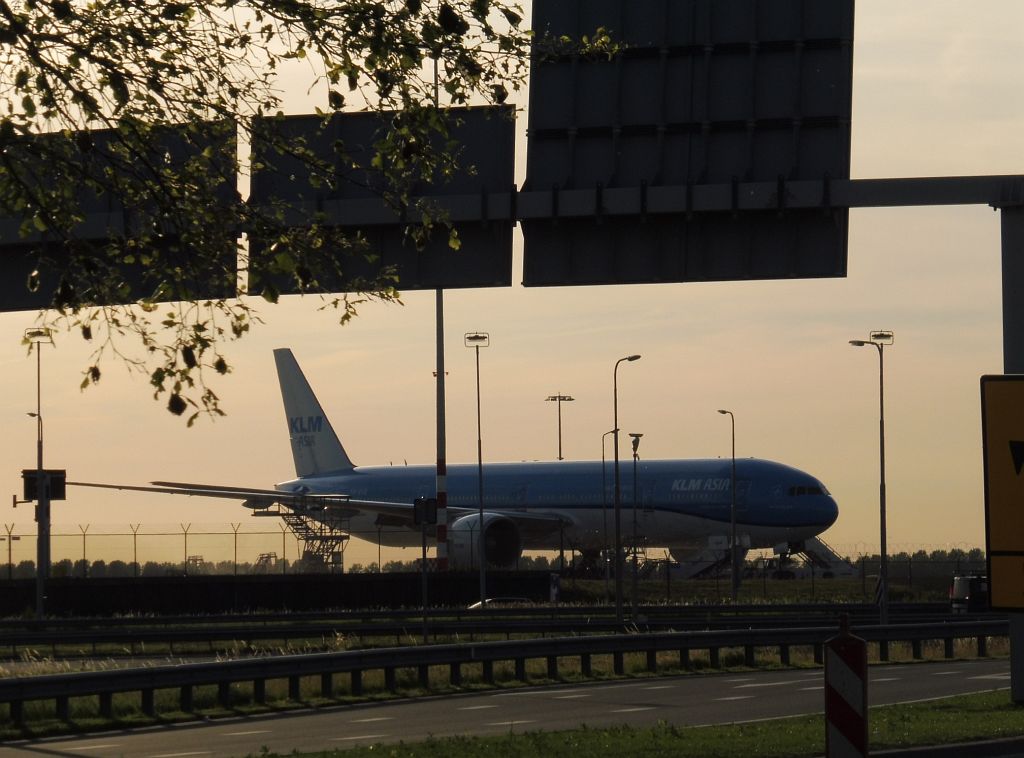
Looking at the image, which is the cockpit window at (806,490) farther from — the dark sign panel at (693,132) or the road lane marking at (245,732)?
the road lane marking at (245,732)

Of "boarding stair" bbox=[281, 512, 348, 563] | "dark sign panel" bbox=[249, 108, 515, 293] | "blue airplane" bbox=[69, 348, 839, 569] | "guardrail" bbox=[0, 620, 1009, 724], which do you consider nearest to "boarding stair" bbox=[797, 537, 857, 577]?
"blue airplane" bbox=[69, 348, 839, 569]

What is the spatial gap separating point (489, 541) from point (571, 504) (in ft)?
15.7

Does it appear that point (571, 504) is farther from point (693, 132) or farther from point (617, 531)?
point (693, 132)

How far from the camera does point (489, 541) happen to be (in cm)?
6362

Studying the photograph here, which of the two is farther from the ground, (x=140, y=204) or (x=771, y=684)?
(x=140, y=204)

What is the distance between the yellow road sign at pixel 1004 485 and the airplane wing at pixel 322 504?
52660 millimetres

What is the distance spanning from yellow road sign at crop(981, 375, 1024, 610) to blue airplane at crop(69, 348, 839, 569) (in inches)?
1866

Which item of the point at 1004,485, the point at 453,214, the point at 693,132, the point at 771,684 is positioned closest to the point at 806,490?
the point at 771,684

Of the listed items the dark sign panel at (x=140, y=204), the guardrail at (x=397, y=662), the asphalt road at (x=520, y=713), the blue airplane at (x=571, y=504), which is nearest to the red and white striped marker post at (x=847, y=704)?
the dark sign panel at (x=140, y=204)

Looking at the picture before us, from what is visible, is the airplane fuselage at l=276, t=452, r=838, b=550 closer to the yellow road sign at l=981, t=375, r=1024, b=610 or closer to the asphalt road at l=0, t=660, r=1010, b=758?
the asphalt road at l=0, t=660, r=1010, b=758

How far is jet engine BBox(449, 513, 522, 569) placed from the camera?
203 ft

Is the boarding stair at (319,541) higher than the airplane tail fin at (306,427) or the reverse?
the reverse

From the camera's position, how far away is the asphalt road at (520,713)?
643 inches

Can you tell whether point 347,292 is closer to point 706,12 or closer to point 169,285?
point 169,285
